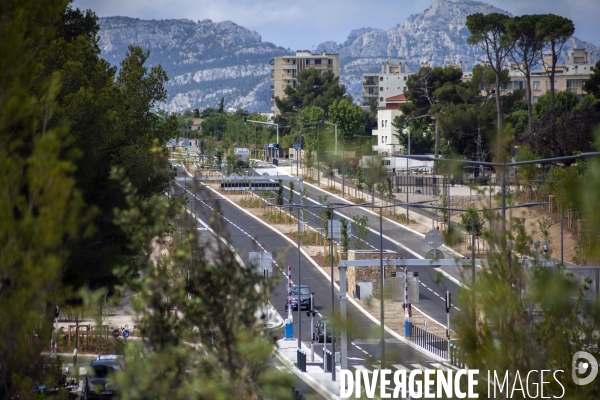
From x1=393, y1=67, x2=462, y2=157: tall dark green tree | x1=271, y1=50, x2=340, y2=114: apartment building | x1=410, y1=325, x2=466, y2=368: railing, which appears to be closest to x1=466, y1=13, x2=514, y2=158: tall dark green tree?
x1=393, y1=67, x2=462, y2=157: tall dark green tree

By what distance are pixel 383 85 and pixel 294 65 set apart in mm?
14991

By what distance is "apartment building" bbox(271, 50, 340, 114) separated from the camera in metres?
120

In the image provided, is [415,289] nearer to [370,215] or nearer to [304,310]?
[304,310]

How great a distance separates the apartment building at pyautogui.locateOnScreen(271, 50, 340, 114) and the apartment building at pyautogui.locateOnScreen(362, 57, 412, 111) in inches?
239

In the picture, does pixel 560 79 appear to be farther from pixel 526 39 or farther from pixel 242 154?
pixel 526 39

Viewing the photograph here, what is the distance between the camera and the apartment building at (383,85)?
10856cm

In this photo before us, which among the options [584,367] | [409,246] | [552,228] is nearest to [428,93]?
[409,246]

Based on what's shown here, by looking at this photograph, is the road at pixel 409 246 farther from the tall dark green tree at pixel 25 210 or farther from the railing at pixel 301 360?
the tall dark green tree at pixel 25 210

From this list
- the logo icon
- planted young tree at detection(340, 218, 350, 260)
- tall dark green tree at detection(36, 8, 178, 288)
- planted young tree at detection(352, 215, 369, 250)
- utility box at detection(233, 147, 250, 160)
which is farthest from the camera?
utility box at detection(233, 147, 250, 160)

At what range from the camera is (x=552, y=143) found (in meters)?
39.5

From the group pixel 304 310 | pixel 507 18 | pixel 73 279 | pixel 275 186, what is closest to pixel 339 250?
pixel 304 310

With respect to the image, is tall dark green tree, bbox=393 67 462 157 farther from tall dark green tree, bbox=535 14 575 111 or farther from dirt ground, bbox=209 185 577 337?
dirt ground, bbox=209 185 577 337

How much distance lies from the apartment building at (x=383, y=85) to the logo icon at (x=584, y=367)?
318 ft

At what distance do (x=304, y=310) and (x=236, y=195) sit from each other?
24.4m
